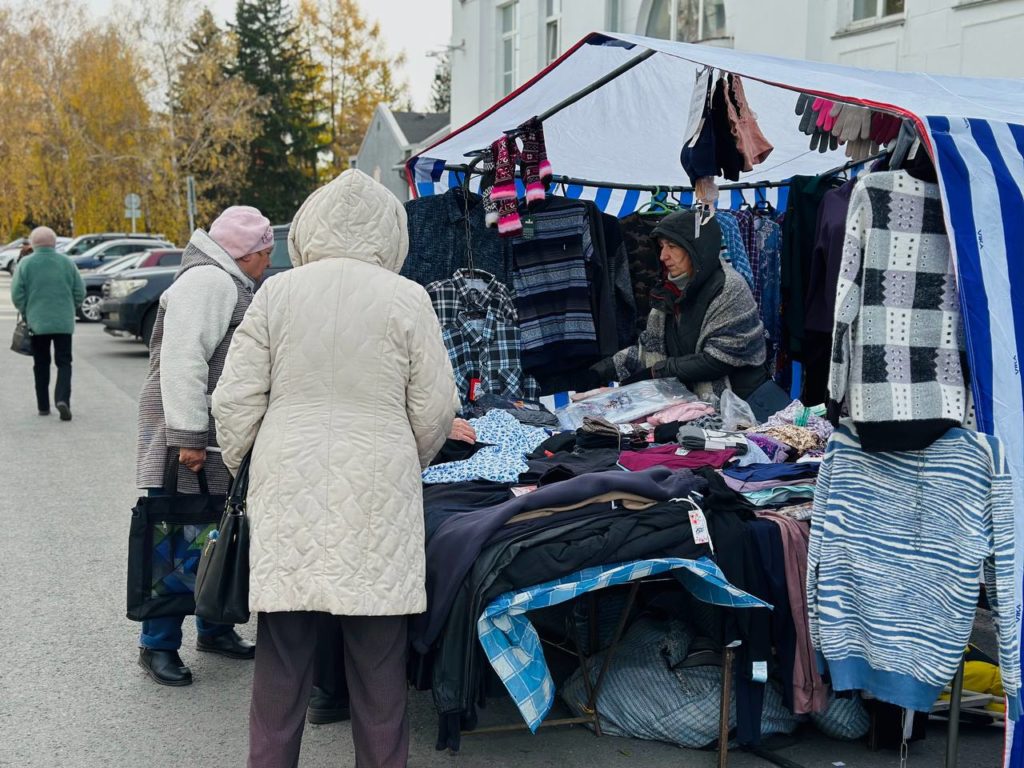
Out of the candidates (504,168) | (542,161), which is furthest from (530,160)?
(504,168)

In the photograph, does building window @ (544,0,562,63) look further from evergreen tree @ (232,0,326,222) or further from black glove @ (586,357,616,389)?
evergreen tree @ (232,0,326,222)

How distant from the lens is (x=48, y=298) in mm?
9945

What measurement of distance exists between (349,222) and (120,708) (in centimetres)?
231

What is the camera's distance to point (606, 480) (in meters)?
3.67

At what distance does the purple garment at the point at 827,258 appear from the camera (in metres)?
5.17

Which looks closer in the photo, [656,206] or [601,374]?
[601,374]

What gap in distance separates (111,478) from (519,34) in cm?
1308

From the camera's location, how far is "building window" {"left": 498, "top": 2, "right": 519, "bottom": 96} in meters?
19.7

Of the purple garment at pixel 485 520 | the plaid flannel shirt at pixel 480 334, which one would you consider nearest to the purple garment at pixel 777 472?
the purple garment at pixel 485 520

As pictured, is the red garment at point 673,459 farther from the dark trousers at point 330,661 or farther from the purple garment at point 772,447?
the dark trousers at point 330,661

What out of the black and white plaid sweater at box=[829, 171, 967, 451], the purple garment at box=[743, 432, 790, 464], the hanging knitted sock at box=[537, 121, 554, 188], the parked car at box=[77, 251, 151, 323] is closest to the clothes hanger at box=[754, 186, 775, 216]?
the hanging knitted sock at box=[537, 121, 554, 188]

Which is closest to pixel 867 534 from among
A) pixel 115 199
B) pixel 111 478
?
pixel 111 478

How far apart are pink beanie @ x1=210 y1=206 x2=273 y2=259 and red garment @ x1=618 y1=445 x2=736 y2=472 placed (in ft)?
5.85

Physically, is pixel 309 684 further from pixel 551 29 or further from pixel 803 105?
pixel 551 29
